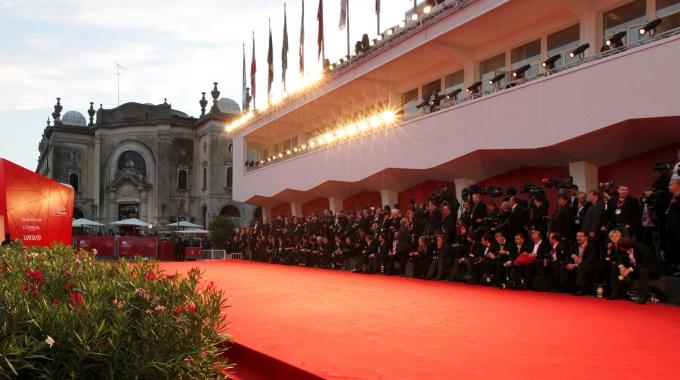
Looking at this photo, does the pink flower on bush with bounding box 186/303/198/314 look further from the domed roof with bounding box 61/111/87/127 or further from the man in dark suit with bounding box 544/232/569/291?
the domed roof with bounding box 61/111/87/127

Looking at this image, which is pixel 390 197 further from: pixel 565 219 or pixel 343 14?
pixel 565 219

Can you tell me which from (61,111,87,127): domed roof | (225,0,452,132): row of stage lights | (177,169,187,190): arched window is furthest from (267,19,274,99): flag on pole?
(61,111,87,127): domed roof

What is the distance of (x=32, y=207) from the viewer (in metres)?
19.0

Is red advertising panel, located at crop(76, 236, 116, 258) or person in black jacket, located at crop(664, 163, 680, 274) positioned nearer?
person in black jacket, located at crop(664, 163, 680, 274)

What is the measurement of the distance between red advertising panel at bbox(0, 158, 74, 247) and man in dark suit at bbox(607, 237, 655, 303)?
16.0 metres

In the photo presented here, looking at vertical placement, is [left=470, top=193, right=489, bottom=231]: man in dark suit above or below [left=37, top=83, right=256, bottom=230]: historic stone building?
below

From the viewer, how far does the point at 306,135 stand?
1160 inches

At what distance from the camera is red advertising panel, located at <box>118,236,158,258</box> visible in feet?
92.8

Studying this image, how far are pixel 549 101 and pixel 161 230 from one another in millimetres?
42054

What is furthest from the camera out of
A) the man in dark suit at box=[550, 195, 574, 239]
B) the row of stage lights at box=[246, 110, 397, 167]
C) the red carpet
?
the row of stage lights at box=[246, 110, 397, 167]

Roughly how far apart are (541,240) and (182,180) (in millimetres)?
45577

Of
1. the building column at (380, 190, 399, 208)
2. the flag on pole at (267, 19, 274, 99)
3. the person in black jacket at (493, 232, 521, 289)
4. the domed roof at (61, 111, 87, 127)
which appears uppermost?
the domed roof at (61, 111, 87, 127)

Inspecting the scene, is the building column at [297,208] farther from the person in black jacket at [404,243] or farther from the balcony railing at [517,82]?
the person in black jacket at [404,243]

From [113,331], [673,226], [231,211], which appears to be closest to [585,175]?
[673,226]
